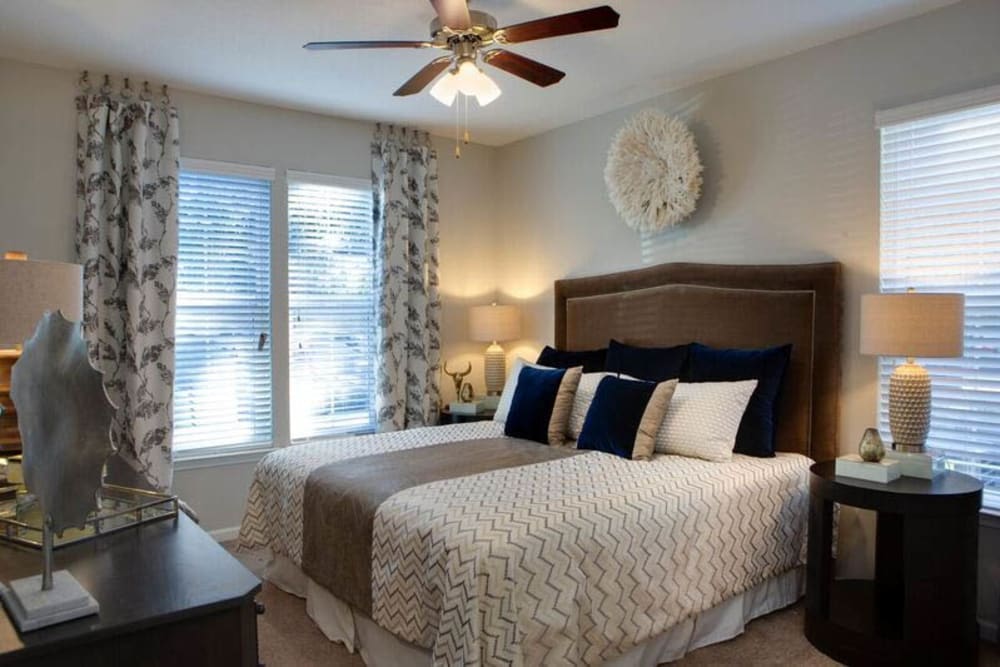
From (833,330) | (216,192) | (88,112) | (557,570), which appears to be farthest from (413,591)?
(88,112)

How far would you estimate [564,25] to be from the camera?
2.34 metres

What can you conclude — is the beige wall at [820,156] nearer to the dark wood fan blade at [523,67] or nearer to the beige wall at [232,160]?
the beige wall at [232,160]

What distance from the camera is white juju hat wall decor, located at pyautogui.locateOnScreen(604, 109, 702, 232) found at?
12.3 feet

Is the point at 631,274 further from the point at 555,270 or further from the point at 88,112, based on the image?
the point at 88,112

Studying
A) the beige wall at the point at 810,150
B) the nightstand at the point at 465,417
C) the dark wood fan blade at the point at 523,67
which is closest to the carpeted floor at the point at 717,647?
the beige wall at the point at 810,150

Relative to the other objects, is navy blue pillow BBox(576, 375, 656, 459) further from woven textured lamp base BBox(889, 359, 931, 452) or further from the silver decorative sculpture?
the silver decorative sculpture

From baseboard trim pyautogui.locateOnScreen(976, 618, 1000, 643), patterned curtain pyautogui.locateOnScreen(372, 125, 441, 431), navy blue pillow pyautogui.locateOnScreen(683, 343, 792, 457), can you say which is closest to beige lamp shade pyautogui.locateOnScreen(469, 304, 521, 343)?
patterned curtain pyautogui.locateOnScreen(372, 125, 441, 431)

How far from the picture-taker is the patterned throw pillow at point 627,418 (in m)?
3.05

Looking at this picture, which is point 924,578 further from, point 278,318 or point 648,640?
point 278,318

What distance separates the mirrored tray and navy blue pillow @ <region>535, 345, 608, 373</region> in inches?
111

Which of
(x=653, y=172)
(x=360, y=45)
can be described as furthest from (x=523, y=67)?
(x=653, y=172)

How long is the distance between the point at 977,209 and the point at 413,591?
2.73 metres

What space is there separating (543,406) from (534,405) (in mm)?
50

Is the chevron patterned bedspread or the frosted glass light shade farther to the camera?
the frosted glass light shade
